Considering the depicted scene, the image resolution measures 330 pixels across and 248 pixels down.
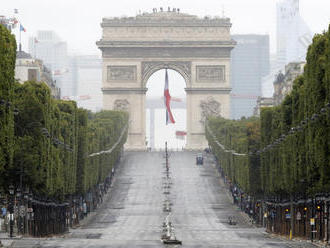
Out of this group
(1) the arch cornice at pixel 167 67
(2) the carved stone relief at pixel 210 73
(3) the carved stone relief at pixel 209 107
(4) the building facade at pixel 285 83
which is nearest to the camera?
(4) the building facade at pixel 285 83

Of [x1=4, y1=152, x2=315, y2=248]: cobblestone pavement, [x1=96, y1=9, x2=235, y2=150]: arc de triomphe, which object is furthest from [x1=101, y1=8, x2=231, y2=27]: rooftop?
[x1=4, y1=152, x2=315, y2=248]: cobblestone pavement

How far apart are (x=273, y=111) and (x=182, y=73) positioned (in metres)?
79.9

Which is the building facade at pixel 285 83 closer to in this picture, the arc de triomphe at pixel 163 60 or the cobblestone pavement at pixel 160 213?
the arc de triomphe at pixel 163 60

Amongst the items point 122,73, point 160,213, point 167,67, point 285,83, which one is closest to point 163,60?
point 167,67

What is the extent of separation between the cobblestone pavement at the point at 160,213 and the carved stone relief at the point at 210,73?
1397 cm

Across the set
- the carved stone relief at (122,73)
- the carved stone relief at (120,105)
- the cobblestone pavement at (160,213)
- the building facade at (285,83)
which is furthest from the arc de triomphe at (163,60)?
the cobblestone pavement at (160,213)

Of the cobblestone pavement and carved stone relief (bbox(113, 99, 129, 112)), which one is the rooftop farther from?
the cobblestone pavement

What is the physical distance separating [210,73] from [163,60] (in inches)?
291

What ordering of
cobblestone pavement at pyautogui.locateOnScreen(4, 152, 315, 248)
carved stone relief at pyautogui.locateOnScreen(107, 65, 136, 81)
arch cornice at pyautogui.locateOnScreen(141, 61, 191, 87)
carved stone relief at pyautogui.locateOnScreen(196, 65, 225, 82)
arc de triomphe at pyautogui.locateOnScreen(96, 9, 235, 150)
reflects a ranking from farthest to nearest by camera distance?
carved stone relief at pyautogui.locateOnScreen(196, 65, 225, 82)
carved stone relief at pyautogui.locateOnScreen(107, 65, 136, 81)
arch cornice at pyautogui.locateOnScreen(141, 61, 191, 87)
arc de triomphe at pyautogui.locateOnScreen(96, 9, 235, 150)
cobblestone pavement at pyautogui.locateOnScreen(4, 152, 315, 248)

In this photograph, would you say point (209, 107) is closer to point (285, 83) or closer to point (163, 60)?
point (163, 60)

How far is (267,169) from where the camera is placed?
87.8 meters

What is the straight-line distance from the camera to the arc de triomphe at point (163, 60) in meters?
166

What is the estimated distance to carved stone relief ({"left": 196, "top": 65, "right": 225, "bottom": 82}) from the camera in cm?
16650

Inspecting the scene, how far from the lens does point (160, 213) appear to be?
3844 inches
